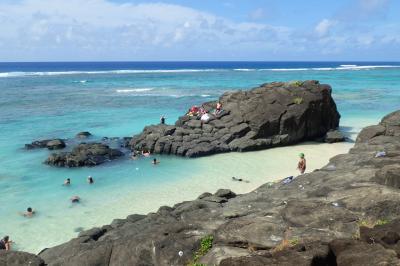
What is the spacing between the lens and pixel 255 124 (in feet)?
111

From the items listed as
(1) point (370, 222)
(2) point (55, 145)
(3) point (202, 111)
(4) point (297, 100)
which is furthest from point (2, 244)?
(4) point (297, 100)

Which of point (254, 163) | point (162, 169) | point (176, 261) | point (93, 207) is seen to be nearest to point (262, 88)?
point (254, 163)

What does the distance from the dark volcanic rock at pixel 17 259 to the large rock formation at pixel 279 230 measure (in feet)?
2.62

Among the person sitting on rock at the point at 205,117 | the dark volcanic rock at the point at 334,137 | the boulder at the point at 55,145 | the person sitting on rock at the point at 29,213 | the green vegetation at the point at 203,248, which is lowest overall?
the person sitting on rock at the point at 29,213

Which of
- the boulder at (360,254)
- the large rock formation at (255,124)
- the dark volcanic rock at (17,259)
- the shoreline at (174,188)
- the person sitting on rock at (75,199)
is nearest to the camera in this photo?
the boulder at (360,254)

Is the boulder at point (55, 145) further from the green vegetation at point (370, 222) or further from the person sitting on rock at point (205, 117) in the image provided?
the green vegetation at point (370, 222)

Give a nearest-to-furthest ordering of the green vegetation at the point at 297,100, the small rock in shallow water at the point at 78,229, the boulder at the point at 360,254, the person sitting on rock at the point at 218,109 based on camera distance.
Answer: the boulder at the point at 360,254 < the small rock in shallow water at the point at 78,229 < the green vegetation at the point at 297,100 < the person sitting on rock at the point at 218,109

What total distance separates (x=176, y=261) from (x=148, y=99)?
5485cm

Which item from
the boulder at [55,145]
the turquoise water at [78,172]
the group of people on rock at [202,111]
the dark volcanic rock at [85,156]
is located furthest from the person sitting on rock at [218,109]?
the boulder at [55,145]

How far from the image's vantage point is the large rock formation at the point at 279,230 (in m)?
9.16

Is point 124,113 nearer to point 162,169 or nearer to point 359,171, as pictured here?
point 162,169

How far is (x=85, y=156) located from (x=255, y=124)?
12558mm

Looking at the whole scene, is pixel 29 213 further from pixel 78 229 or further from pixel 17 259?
pixel 17 259

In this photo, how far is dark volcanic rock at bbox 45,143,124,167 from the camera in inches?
1197
